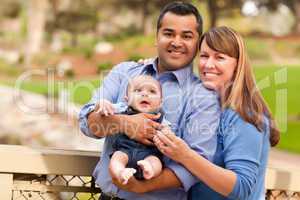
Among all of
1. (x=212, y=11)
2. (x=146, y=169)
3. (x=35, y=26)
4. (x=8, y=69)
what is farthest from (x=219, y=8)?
(x=146, y=169)

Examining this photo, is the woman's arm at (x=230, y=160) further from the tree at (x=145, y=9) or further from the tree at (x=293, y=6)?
the tree at (x=293, y=6)

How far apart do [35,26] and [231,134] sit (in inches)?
207

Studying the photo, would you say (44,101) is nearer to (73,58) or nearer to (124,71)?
(73,58)

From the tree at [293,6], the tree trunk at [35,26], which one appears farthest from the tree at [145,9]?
the tree at [293,6]

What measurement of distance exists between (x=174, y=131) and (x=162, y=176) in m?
0.13

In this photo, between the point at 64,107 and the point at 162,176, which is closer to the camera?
the point at 162,176

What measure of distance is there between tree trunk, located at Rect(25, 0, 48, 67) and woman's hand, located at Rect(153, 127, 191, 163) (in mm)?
5106

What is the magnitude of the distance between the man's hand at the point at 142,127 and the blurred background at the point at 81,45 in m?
4.73

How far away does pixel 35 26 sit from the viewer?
6363mm

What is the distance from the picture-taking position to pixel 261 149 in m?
1.43

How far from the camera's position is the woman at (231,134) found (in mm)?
1355

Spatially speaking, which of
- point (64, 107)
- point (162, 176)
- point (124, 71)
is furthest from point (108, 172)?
point (64, 107)

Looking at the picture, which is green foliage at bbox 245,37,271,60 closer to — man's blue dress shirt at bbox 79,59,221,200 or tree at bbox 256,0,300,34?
tree at bbox 256,0,300,34

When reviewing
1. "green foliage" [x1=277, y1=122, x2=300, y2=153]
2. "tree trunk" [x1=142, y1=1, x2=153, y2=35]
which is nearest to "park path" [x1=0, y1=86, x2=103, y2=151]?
"tree trunk" [x1=142, y1=1, x2=153, y2=35]
